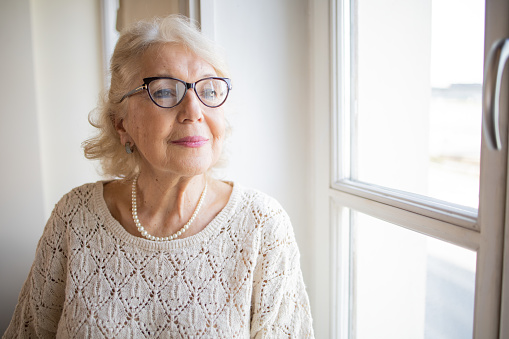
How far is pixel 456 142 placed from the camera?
32.3 inches

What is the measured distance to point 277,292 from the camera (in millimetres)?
1008

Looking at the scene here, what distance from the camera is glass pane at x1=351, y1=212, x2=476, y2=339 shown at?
82 cm

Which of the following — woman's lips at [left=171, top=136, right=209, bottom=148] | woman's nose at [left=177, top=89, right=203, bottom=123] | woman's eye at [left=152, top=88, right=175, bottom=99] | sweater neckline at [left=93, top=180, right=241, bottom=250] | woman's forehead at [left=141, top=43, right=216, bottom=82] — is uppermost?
woman's forehead at [left=141, top=43, right=216, bottom=82]

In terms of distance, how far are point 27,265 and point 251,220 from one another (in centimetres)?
114

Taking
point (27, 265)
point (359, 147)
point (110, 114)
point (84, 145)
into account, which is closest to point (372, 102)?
point (359, 147)

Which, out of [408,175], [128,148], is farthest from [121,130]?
[408,175]

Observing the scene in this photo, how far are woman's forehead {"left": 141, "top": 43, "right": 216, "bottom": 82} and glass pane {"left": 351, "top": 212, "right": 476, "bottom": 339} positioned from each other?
0.77 meters

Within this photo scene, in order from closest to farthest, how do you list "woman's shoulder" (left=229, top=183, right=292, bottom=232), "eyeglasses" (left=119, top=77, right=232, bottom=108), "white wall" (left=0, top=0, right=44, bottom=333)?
"eyeglasses" (left=119, top=77, right=232, bottom=108)
"woman's shoulder" (left=229, top=183, right=292, bottom=232)
"white wall" (left=0, top=0, right=44, bottom=333)

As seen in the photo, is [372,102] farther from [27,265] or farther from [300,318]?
[27,265]

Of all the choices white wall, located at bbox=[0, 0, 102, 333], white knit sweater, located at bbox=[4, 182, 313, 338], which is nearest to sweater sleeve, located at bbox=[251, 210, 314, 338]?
white knit sweater, located at bbox=[4, 182, 313, 338]

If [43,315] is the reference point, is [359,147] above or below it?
above

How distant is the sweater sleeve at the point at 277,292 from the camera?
100cm

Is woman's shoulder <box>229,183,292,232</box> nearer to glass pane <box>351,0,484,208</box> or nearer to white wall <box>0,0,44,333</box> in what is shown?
glass pane <box>351,0,484,208</box>

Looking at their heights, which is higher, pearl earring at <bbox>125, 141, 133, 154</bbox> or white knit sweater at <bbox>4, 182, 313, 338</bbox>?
pearl earring at <bbox>125, 141, 133, 154</bbox>
